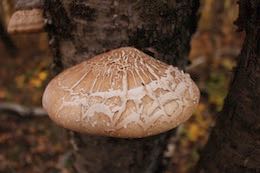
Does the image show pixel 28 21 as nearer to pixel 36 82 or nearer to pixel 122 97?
pixel 122 97

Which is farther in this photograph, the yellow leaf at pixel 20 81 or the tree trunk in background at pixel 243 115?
the yellow leaf at pixel 20 81

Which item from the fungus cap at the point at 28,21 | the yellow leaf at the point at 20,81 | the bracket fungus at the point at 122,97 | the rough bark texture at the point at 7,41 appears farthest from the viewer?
the rough bark texture at the point at 7,41

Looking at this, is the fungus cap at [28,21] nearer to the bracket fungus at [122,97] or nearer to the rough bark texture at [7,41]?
the bracket fungus at [122,97]

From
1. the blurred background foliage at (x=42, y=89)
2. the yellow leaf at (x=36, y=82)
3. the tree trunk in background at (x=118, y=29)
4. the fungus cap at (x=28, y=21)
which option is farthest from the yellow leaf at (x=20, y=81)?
the fungus cap at (x=28, y=21)

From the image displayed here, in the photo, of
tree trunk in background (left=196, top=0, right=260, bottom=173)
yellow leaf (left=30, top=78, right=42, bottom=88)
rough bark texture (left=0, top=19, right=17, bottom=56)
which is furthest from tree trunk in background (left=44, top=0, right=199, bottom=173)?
rough bark texture (left=0, top=19, right=17, bottom=56)

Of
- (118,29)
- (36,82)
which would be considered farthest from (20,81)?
(118,29)

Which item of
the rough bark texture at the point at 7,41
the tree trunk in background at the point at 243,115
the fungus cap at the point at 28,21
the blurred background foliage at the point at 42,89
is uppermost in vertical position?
the fungus cap at the point at 28,21

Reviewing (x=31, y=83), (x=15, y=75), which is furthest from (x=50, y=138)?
(x=15, y=75)
